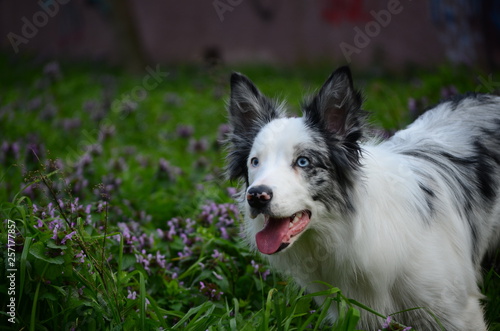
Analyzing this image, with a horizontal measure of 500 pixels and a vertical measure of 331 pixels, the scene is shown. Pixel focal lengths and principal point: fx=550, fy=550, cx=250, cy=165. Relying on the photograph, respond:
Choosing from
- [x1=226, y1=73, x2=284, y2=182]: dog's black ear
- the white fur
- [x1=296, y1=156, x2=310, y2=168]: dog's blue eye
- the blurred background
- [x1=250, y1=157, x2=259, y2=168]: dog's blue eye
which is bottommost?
the white fur

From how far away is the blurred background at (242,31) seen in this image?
1280 cm

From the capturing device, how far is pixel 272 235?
2668 mm

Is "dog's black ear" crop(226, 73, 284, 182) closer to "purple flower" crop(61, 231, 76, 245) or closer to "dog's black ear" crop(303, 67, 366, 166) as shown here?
"dog's black ear" crop(303, 67, 366, 166)

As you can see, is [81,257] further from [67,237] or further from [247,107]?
[247,107]

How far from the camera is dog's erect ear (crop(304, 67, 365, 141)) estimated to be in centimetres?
280

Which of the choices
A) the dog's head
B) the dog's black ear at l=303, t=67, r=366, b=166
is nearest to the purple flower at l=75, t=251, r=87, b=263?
the dog's head

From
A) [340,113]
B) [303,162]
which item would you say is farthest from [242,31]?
[303,162]

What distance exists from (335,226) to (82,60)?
14998 millimetres

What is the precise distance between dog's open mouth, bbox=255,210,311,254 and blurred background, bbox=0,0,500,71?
24.7 ft

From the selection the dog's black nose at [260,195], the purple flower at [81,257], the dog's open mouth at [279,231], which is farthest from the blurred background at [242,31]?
the purple flower at [81,257]

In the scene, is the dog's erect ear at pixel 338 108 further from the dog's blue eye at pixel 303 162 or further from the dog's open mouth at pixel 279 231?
the dog's open mouth at pixel 279 231

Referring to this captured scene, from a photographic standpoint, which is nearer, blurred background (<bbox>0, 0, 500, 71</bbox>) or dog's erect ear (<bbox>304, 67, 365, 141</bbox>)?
dog's erect ear (<bbox>304, 67, 365, 141</bbox>)

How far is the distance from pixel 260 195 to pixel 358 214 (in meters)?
0.58

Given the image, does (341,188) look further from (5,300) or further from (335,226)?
(5,300)
